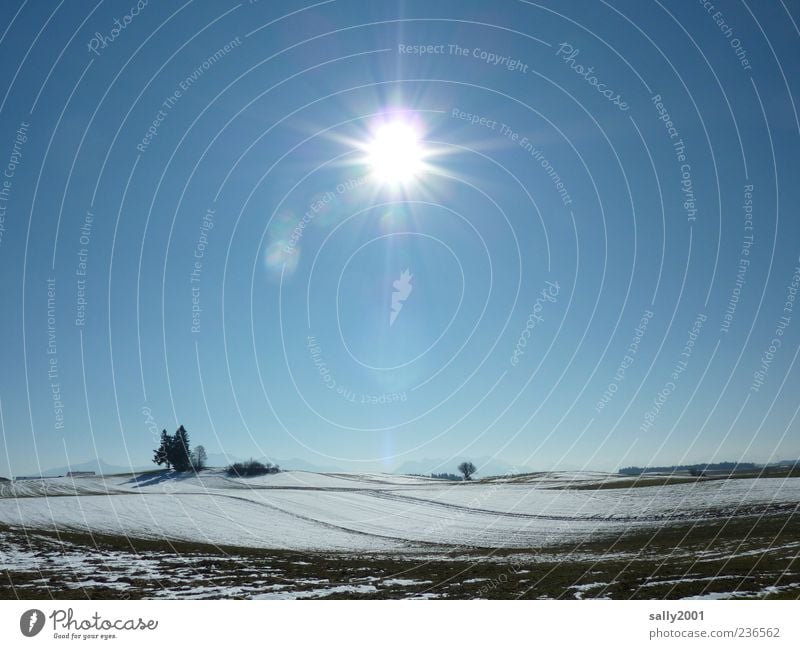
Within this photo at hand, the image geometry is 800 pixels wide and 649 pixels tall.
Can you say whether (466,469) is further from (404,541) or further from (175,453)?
(404,541)

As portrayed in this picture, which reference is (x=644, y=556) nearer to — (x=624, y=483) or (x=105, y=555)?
(x=105, y=555)

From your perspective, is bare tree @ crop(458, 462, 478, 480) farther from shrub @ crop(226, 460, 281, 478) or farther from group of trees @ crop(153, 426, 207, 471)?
group of trees @ crop(153, 426, 207, 471)

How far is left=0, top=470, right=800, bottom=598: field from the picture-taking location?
2072cm

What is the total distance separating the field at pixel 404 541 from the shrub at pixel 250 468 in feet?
40.4

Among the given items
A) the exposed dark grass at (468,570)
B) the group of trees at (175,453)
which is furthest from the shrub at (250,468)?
the exposed dark grass at (468,570)

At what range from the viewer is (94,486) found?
244ft

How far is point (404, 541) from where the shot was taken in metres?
38.7

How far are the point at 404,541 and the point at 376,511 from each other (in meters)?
17.7

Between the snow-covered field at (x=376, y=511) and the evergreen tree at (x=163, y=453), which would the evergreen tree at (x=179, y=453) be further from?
the snow-covered field at (x=376, y=511)

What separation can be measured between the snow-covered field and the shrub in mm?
10221

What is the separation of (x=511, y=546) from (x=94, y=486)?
62.7 m
